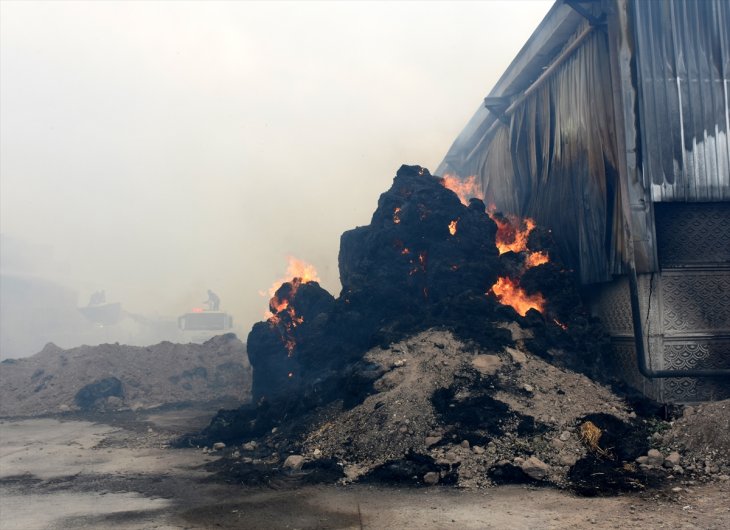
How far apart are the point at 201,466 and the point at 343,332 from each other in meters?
5.83

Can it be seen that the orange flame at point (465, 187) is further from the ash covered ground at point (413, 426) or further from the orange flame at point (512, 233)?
the ash covered ground at point (413, 426)

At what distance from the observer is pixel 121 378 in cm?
2422

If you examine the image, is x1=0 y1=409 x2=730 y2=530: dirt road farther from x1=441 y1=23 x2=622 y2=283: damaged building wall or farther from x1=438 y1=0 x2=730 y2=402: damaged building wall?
x1=441 y1=23 x2=622 y2=283: damaged building wall

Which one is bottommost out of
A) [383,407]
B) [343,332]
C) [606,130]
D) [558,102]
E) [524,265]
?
[383,407]

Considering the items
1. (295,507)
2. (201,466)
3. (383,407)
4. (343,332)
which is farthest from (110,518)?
(343,332)

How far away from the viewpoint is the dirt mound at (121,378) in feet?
72.4

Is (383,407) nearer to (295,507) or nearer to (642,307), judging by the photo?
(295,507)

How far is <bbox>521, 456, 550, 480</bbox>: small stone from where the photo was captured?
8.73 metres

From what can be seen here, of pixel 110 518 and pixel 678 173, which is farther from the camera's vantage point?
pixel 678 173

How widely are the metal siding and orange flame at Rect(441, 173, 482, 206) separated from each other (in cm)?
1149

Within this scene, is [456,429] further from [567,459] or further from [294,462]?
[294,462]

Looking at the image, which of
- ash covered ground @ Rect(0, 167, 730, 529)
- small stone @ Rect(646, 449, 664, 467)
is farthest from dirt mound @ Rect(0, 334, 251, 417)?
small stone @ Rect(646, 449, 664, 467)

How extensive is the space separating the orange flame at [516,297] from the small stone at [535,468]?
625cm

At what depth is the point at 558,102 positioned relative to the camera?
1589cm
